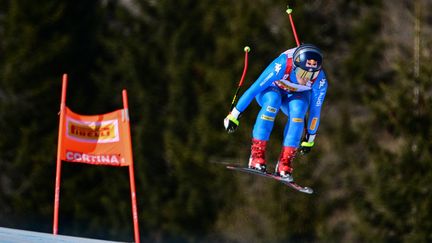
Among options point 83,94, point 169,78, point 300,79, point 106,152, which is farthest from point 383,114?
point 300,79

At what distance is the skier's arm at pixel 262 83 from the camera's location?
996 cm

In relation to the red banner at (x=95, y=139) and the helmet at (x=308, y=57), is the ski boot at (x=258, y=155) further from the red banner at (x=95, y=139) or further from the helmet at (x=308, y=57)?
the red banner at (x=95, y=139)

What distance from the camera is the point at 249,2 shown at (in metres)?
22.6

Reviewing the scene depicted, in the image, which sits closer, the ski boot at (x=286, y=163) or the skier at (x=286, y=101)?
the skier at (x=286, y=101)

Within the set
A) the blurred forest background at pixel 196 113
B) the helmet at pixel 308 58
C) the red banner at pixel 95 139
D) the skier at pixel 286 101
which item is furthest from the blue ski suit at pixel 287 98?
the blurred forest background at pixel 196 113

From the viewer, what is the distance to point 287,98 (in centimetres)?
1036

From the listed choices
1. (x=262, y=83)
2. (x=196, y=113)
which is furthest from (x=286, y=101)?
(x=196, y=113)

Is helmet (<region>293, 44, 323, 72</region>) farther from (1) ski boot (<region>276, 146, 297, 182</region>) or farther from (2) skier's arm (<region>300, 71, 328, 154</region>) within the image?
(1) ski boot (<region>276, 146, 297, 182</region>)

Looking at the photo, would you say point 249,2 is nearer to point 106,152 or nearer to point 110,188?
point 110,188

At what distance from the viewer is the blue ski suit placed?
10.0 metres

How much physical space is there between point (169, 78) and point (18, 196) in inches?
167

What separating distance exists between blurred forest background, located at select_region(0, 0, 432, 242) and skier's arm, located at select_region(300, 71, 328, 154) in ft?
36.9

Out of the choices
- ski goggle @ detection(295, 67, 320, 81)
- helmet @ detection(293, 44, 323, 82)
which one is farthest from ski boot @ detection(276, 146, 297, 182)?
helmet @ detection(293, 44, 323, 82)

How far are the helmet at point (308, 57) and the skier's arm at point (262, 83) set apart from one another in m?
0.22
